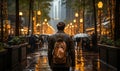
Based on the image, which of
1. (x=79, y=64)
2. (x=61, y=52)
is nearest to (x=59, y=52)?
(x=61, y=52)

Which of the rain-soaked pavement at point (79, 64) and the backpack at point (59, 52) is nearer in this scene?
the backpack at point (59, 52)

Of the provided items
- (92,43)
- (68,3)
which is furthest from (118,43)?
(68,3)

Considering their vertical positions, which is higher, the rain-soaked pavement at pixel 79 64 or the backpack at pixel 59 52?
the backpack at pixel 59 52

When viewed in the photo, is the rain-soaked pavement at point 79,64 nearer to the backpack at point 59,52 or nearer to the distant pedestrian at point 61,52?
the distant pedestrian at point 61,52

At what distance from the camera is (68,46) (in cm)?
977

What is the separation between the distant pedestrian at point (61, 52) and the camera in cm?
951

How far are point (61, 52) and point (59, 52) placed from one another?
50mm

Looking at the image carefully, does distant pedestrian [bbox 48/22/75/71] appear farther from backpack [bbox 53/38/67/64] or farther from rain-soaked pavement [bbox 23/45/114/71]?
rain-soaked pavement [bbox 23/45/114/71]

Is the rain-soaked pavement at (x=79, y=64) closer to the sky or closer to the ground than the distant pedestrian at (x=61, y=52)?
closer to the ground

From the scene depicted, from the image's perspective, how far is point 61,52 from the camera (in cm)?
955

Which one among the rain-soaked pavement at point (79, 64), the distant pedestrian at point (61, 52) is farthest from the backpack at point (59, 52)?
the rain-soaked pavement at point (79, 64)

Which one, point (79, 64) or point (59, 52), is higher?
point (59, 52)

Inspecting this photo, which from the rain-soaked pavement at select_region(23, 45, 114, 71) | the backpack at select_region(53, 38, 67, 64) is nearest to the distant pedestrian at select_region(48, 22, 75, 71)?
the backpack at select_region(53, 38, 67, 64)

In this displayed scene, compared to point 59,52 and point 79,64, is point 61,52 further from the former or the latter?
point 79,64
